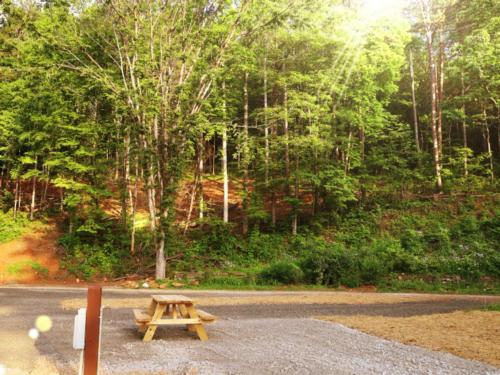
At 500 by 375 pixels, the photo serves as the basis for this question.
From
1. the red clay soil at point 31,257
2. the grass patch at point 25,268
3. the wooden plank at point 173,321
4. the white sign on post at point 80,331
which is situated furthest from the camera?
the grass patch at point 25,268

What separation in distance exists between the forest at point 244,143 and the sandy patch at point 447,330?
25.2ft

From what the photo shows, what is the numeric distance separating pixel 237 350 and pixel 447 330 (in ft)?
13.5

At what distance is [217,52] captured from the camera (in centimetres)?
1842

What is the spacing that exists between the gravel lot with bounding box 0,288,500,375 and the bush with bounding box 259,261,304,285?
765 cm

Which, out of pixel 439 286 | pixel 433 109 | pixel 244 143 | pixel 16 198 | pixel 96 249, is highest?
pixel 433 109

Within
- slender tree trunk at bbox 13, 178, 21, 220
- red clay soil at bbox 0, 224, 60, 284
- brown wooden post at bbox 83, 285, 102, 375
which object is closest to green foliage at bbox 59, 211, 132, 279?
red clay soil at bbox 0, 224, 60, 284

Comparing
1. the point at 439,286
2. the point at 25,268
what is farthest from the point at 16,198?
the point at 439,286

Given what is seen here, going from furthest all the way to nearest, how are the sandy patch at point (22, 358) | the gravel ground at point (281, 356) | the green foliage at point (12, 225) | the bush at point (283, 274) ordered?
the green foliage at point (12, 225)
the bush at point (283, 274)
the gravel ground at point (281, 356)
the sandy patch at point (22, 358)

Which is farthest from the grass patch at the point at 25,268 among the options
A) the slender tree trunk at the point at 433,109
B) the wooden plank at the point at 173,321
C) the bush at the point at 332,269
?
the slender tree trunk at the point at 433,109

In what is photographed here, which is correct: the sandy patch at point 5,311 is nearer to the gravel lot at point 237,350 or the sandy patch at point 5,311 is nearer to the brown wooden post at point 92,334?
the gravel lot at point 237,350

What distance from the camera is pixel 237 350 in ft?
19.3

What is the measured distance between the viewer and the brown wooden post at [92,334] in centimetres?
373

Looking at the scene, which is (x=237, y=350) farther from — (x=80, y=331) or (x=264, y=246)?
(x=264, y=246)

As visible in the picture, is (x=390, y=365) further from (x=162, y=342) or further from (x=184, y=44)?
(x=184, y=44)
